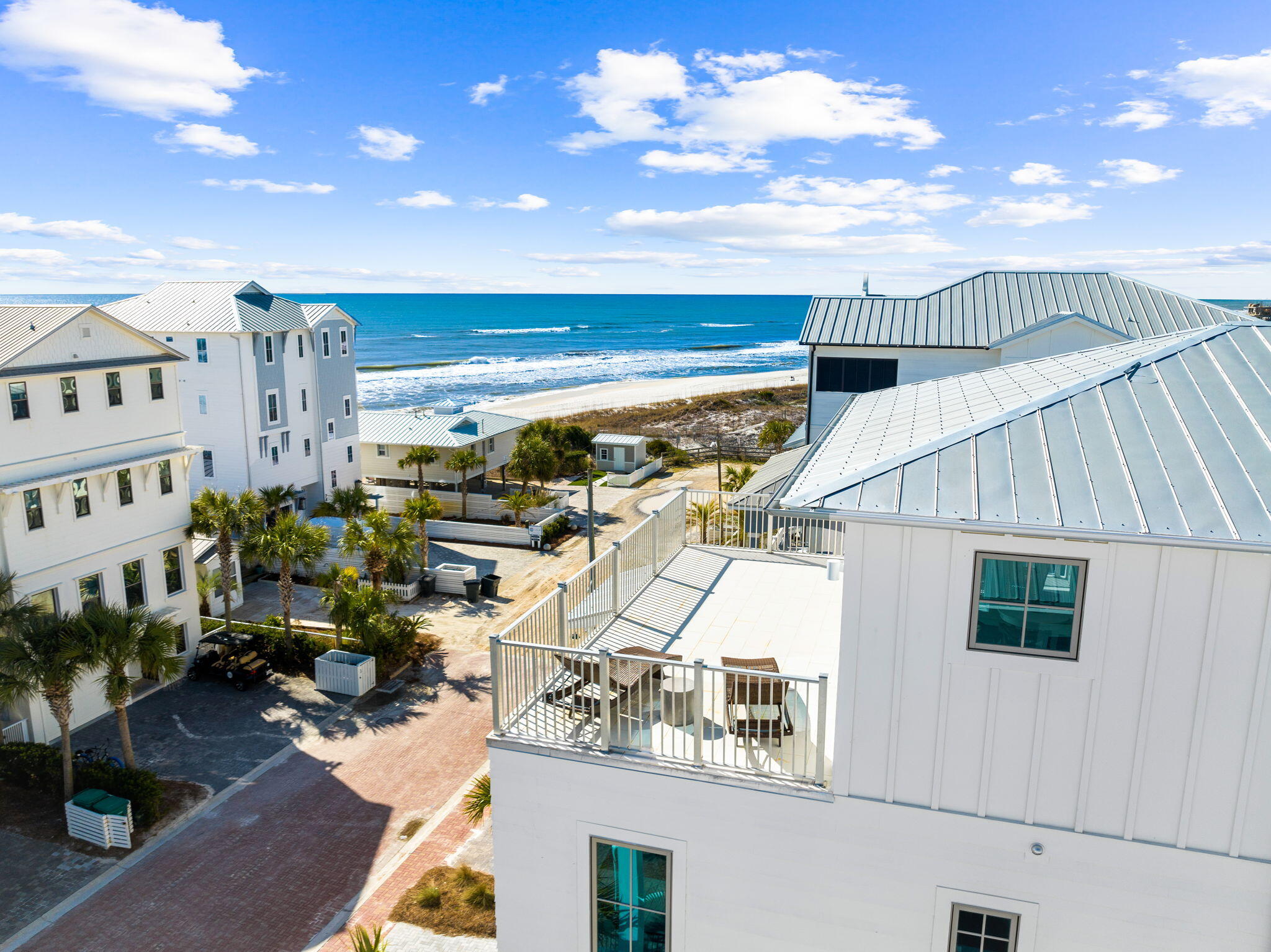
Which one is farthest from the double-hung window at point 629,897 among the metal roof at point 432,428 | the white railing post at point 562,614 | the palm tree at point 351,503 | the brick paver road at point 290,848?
the metal roof at point 432,428

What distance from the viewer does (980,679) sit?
7121mm

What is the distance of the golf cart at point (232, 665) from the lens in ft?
67.3

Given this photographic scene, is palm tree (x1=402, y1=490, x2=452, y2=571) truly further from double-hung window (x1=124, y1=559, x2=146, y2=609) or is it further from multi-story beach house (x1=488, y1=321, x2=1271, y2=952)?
multi-story beach house (x1=488, y1=321, x2=1271, y2=952)

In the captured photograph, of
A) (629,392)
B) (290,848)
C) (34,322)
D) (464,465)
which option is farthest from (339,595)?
(629,392)

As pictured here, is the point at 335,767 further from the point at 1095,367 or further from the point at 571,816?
the point at 1095,367

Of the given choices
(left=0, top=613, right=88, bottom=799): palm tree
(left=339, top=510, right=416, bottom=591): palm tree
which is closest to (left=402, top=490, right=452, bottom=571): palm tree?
(left=339, top=510, right=416, bottom=591): palm tree

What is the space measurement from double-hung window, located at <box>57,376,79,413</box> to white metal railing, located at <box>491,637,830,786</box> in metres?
15.2

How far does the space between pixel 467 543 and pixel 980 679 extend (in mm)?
28762

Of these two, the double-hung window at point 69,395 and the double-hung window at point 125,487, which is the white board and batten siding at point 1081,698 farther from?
the double-hung window at point 125,487

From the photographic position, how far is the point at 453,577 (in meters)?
27.6

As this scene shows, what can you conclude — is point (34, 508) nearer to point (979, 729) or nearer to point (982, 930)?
point (979, 729)

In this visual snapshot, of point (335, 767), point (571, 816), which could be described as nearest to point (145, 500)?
point (335, 767)

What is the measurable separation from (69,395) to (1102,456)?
20.5m

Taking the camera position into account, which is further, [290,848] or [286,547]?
[286,547]
